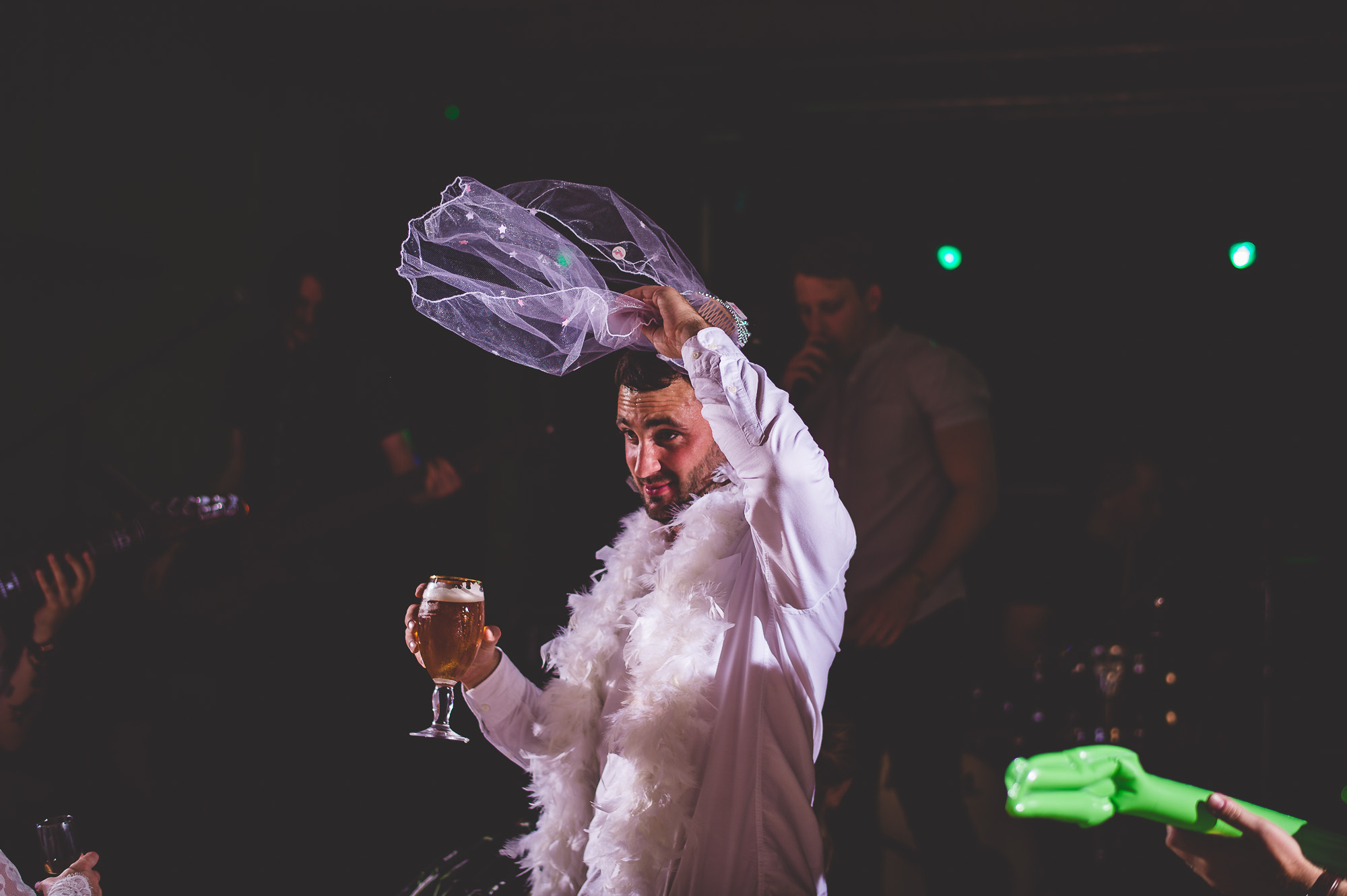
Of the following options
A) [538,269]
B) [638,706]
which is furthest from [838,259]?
[638,706]

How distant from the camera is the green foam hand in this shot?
2.87 feet

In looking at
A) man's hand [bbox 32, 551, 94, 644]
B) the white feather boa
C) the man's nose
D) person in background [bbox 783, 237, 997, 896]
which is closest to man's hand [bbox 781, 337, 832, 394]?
person in background [bbox 783, 237, 997, 896]

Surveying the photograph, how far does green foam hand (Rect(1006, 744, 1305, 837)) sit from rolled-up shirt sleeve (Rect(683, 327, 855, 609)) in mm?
364

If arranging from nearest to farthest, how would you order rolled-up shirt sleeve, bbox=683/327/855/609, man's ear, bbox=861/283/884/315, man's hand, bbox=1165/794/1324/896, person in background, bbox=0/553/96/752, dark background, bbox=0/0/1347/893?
1. man's hand, bbox=1165/794/1324/896
2. rolled-up shirt sleeve, bbox=683/327/855/609
3. person in background, bbox=0/553/96/752
4. man's ear, bbox=861/283/884/315
5. dark background, bbox=0/0/1347/893

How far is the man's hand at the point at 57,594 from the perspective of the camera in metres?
2.43

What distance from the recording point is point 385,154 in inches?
140

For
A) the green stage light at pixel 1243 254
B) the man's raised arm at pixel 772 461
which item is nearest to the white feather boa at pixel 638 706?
the man's raised arm at pixel 772 461

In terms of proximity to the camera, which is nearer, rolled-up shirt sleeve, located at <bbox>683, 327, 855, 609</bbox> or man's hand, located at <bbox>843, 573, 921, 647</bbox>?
rolled-up shirt sleeve, located at <bbox>683, 327, 855, 609</bbox>

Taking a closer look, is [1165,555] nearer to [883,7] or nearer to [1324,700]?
[1324,700]

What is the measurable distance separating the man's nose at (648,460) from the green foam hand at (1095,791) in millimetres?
728

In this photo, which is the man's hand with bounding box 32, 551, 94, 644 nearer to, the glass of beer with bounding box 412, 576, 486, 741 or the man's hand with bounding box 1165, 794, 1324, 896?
the glass of beer with bounding box 412, 576, 486, 741

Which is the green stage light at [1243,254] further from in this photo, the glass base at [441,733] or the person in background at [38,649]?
the person in background at [38,649]

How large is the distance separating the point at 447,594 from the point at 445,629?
0.05 m

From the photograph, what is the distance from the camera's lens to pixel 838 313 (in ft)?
8.30
